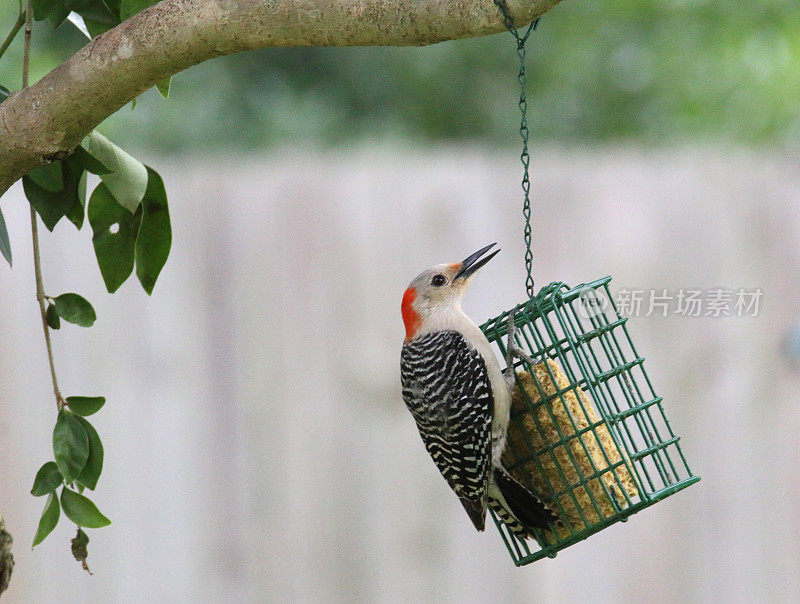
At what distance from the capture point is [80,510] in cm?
206

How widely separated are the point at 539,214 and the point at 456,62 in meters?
2.99

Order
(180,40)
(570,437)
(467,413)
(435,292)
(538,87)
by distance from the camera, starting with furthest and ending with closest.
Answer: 1. (538,87)
2. (435,292)
3. (467,413)
4. (570,437)
5. (180,40)

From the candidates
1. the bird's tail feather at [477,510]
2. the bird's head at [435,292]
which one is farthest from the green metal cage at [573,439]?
the bird's head at [435,292]

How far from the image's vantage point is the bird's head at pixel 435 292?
10.8 feet

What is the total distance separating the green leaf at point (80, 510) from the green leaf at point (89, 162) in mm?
649

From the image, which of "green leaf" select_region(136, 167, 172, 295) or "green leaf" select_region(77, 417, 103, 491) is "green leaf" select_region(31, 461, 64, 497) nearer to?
"green leaf" select_region(77, 417, 103, 491)

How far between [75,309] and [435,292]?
4.81 feet

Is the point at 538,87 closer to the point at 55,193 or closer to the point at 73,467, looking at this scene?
the point at 55,193

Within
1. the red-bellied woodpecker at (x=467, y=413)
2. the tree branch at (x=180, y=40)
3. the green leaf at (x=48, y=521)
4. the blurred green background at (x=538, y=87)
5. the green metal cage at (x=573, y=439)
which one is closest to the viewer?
the tree branch at (x=180, y=40)

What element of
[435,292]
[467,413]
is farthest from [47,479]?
[435,292]

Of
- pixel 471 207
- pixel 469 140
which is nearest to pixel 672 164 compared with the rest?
pixel 471 207

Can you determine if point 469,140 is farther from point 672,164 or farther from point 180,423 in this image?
point 180,423

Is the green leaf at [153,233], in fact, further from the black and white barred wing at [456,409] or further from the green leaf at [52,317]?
the black and white barred wing at [456,409]

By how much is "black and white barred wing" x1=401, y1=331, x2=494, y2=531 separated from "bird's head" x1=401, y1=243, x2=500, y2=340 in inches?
6.7
